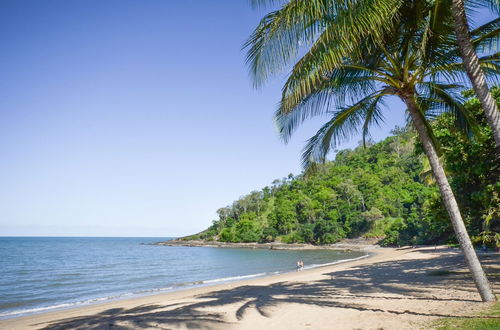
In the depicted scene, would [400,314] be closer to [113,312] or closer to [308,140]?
[308,140]

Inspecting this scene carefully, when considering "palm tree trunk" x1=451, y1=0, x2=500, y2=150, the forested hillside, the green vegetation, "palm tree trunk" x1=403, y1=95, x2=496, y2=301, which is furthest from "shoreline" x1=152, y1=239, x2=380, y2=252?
"palm tree trunk" x1=451, y1=0, x2=500, y2=150

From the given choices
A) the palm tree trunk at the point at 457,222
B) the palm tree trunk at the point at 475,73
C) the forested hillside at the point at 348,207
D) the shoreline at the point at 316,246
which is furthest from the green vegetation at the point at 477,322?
the shoreline at the point at 316,246

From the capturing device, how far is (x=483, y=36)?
5.83 metres

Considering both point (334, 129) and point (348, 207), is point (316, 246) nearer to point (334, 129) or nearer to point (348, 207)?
point (348, 207)

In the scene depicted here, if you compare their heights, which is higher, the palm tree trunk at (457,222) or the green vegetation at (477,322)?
the palm tree trunk at (457,222)

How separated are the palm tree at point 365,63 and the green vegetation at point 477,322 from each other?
85 centimetres

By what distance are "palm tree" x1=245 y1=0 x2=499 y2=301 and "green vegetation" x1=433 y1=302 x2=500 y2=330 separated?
33.6 inches

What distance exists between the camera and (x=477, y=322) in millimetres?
5008

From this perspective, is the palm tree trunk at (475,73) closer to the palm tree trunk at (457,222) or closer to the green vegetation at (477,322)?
the palm tree trunk at (457,222)

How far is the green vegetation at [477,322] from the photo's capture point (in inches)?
188

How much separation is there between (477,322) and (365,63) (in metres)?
5.15

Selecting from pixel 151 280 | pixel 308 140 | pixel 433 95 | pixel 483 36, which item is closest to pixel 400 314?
pixel 308 140

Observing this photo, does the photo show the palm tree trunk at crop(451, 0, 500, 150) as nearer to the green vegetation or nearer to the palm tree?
the palm tree

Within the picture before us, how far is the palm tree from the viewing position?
15.5ft
